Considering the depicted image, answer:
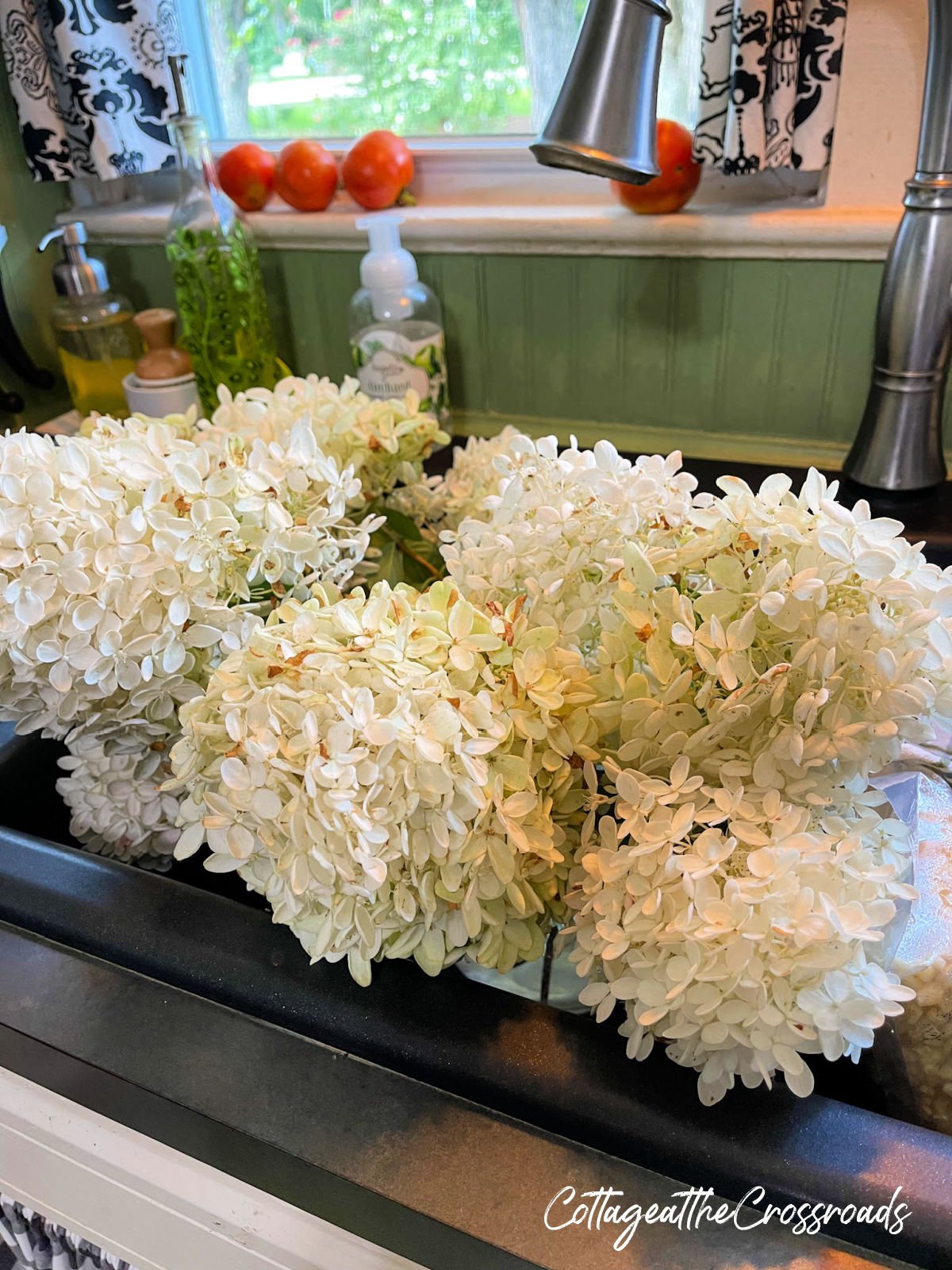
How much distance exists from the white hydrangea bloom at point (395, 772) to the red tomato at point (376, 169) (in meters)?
→ 0.96

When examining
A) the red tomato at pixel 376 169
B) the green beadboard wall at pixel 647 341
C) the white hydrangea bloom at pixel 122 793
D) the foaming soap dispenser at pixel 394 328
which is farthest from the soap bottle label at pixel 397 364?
the white hydrangea bloom at pixel 122 793

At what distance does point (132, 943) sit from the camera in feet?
1.77

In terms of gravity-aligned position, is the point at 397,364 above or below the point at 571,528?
below

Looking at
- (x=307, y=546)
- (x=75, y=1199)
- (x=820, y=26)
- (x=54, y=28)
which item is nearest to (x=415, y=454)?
(x=307, y=546)

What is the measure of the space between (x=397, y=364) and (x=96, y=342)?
44cm

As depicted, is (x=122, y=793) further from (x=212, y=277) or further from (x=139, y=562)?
(x=212, y=277)

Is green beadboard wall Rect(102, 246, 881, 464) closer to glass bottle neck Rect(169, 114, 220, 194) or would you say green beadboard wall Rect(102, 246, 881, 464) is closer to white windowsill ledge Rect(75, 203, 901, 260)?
white windowsill ledge Rect(75, 203, 901, 260)

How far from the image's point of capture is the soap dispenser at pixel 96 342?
1244 millimetres

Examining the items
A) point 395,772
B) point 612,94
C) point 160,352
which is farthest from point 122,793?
point 160,352

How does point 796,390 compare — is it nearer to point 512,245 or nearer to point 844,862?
point 512,245

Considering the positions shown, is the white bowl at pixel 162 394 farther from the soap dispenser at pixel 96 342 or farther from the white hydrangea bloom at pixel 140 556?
the white hydrangea bloom at pixel 140 556

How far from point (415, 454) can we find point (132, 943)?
1.19 ft

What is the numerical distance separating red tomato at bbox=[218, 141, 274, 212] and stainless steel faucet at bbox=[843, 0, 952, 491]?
0.82 m

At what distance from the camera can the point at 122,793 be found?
0.64 metres
